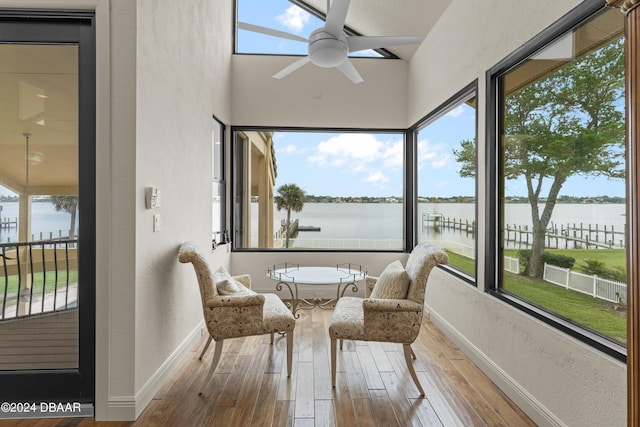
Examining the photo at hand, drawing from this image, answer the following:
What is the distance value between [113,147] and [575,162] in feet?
8.74

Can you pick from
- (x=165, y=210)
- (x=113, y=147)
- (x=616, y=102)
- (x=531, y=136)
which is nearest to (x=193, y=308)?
(x=165, y=210)

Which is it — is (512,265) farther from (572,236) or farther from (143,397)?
(143,397)

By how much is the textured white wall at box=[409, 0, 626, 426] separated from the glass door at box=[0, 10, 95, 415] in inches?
105

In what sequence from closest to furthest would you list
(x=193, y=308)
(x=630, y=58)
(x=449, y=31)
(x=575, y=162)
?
1. (x=630, y=58)
2. (x=575, y=162)
3. (x=193, y=308)
4. (x=449, y=31)

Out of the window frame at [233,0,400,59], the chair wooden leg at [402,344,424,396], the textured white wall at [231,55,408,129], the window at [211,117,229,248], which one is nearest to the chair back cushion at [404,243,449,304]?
the chair wooden leg at [402,344,424,396]

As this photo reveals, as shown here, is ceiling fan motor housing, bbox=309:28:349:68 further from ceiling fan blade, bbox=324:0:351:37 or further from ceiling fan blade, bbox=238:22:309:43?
ceiling fan blade, bbox=238:22:309:43

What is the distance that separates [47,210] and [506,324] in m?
3.08

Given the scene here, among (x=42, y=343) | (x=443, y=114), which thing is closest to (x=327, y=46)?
(x=443, y=114)

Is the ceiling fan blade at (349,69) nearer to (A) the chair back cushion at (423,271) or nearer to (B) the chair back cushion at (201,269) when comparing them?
(A) the chair back cushion at (423,271)

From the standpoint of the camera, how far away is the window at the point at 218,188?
179 inches

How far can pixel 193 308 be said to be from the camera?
3.50 meters

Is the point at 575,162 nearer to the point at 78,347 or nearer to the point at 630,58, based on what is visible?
the point at 630,58

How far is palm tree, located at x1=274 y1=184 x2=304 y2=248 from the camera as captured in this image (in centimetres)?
545

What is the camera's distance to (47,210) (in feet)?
7.65
